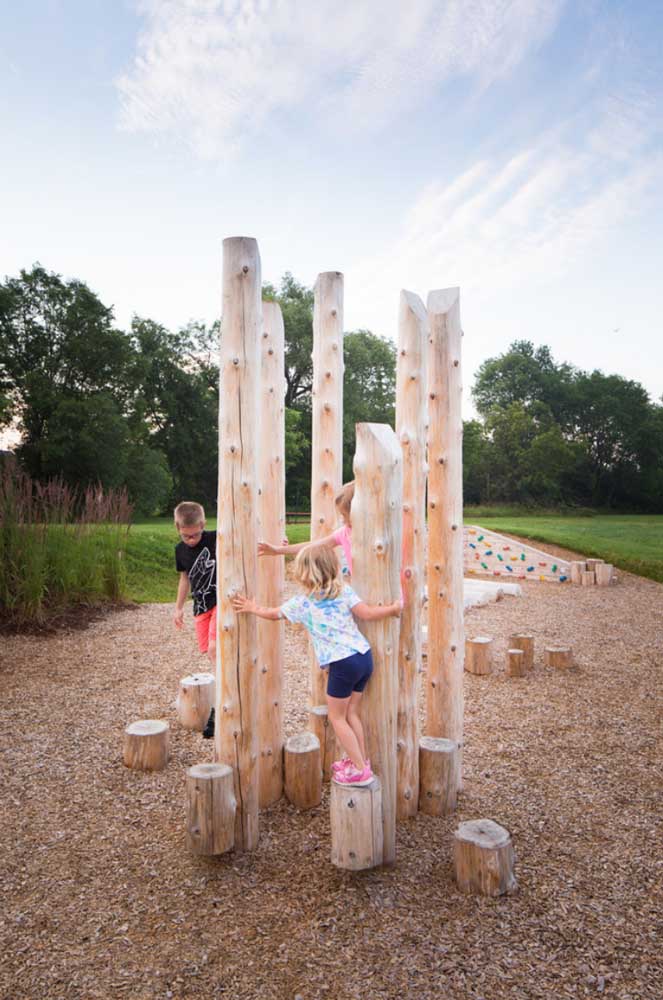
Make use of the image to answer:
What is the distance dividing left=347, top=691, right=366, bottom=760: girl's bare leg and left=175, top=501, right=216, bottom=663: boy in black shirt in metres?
2.00

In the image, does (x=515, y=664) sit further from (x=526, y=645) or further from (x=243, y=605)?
(x=243, y=605)

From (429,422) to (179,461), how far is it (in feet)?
99.7

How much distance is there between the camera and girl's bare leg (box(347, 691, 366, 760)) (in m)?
3.25

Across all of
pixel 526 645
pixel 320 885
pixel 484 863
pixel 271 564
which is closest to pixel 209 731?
pixel 271 564

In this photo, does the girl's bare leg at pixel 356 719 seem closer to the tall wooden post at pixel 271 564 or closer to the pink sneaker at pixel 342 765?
the pink sneaker at pixel 342 765

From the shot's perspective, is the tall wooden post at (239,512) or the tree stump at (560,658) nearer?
the tall wooden post at (239,512)

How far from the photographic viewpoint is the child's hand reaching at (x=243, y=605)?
3.23 meters

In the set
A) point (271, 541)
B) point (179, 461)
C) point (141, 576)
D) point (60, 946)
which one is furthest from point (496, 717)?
point (179, 461)

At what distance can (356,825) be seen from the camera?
308 centimetres

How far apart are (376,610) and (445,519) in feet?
3.51

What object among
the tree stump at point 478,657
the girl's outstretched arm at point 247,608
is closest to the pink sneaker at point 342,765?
the girl's outstretched arm at point 247,608

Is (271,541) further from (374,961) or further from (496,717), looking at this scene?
(496,717)

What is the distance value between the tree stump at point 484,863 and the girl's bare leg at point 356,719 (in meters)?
0.60

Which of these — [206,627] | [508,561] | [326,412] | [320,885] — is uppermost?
[326,412]
